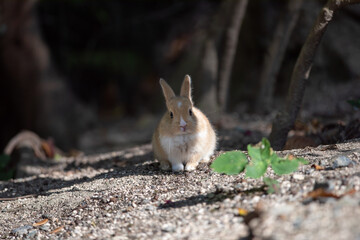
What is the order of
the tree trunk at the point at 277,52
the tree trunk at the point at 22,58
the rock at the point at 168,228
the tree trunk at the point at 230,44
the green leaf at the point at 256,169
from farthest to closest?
the tree trunk at the point at 22,58 → the tree trunk at the point at 230,44 → the tree trunk at the point at 277,52 → the green leaf at the point at 256,169 → the rock at the point at 168,228

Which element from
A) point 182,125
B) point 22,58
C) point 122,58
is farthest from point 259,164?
point 122,58

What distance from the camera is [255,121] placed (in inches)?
293

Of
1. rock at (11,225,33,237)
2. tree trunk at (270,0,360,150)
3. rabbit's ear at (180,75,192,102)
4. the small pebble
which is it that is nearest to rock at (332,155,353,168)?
the small pebble

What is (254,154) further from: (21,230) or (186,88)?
(21,230)

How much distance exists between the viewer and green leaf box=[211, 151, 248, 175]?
3.21 metres

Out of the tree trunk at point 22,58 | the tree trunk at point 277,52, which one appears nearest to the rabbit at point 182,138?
the tree trunk at point 277,52

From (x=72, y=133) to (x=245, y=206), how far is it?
7139 mm

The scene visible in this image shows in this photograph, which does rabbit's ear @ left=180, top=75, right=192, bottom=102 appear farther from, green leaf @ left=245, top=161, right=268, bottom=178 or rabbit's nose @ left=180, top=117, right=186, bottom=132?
green leaf @ left=245, top=161, right=268, bottom=178

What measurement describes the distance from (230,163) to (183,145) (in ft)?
3.86

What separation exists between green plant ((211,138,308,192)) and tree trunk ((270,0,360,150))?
64.9 inches

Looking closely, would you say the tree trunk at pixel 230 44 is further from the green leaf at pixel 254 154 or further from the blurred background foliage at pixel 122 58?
the green leaf at pixel 254 154

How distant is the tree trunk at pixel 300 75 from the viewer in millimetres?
4367

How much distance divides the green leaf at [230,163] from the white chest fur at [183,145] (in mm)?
1082

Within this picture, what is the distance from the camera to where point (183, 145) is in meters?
4.38
